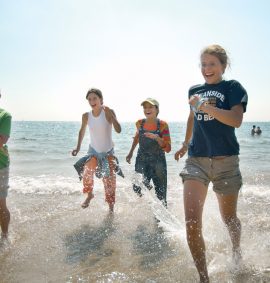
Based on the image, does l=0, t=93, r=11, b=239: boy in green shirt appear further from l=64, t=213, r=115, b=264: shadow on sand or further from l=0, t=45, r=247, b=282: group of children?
l=64, t=213, r=115, b=264: shadow on sand

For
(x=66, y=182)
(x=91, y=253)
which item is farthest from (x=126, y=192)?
(x=91, y=253)

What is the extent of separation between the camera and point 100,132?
6430 mm

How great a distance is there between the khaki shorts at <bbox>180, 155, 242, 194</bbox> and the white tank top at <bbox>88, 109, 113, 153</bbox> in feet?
9.56

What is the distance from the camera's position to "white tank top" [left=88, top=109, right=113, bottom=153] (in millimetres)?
6406

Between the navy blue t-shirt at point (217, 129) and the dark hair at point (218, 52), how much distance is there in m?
0.24

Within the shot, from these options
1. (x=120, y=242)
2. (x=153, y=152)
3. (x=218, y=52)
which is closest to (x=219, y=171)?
(x=218, y=52)

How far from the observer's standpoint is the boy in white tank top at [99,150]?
6383mm

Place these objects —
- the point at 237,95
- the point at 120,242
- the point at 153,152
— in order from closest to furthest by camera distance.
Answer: the point at 237,95 → the point at 120,242 → the point at 153,152

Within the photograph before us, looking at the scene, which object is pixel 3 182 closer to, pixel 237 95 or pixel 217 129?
pixel 217 129

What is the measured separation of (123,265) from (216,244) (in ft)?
4.33

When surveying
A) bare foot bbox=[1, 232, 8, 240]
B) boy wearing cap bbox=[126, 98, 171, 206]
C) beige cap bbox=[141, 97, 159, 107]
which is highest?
beige cap bbox=[141, 97, 159, 107]

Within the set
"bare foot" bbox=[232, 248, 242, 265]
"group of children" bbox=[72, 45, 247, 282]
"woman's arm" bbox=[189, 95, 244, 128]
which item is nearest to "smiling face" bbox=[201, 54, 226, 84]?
"group of children" bbox=[72, 45, 247, 282]

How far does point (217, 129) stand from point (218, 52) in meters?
0.82

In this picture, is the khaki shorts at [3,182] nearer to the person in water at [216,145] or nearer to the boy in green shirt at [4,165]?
the boy in green shirt at [4,165]
